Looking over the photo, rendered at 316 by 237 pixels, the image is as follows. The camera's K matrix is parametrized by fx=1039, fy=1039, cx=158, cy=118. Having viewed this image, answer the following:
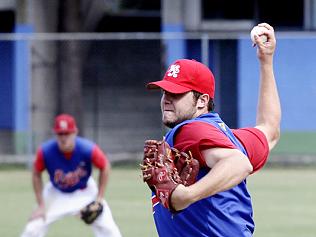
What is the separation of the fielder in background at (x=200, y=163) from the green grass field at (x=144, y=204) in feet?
20.5

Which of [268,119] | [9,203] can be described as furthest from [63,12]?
[268,119]

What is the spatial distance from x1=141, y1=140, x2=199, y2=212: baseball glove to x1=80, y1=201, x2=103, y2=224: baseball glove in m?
5.77

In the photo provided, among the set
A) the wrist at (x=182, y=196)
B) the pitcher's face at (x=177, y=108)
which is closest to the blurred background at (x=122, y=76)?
the pitcher's face at (x=177, y=108)

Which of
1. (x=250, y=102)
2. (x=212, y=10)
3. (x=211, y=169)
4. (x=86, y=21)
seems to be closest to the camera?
(x=211, y=169)

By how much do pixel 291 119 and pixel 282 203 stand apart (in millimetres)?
5499

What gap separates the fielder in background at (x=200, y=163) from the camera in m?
4.32

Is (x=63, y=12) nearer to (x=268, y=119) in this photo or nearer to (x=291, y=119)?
(x=291, y=119)

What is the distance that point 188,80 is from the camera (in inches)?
182

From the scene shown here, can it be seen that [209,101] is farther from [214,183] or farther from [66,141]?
[66,141]

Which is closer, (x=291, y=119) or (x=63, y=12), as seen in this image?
(x=291, y=119)

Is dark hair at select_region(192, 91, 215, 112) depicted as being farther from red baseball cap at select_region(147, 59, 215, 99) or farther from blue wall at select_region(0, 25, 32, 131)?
blue wall at select_region(0, 25, 32, 131)

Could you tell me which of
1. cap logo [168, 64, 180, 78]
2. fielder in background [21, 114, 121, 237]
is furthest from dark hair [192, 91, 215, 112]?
fielder in background [21, 114, 121, 237]

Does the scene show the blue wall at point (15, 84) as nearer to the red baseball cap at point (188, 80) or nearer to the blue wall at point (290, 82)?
the blue wall at point (290, 82)

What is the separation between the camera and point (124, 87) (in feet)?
64.8
